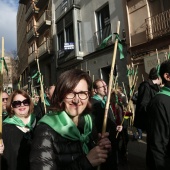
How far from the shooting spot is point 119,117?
18.8 feet

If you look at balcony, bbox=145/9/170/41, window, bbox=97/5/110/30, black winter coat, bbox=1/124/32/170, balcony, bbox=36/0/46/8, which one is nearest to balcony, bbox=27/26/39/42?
balcony, bbox=36/0/46/8

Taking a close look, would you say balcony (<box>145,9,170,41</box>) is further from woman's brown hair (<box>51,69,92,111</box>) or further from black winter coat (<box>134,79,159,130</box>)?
woman's brown hair (<box>51,69,92,111</box>)

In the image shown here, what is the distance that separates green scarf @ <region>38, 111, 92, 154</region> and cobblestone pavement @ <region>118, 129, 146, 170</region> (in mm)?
3538

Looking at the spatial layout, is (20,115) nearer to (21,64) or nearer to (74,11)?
(74,11)

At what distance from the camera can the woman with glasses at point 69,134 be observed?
1.43m

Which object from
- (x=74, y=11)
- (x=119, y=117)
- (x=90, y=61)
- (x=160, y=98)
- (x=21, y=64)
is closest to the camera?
(x=160, y=98)

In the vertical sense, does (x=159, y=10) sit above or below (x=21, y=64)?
below

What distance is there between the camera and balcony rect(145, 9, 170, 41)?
372 inches

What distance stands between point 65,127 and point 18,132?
4.17ft

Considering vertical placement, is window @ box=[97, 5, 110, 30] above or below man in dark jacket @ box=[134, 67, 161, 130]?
above

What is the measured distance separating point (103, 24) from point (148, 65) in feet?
14.9

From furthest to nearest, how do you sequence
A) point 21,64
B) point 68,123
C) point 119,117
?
point 21,64 < point 119,117 < point 68,123

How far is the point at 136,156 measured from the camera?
219 inches

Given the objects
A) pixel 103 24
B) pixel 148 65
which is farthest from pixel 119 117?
pixel 103 24
